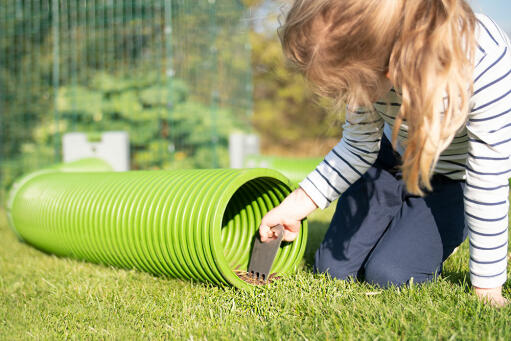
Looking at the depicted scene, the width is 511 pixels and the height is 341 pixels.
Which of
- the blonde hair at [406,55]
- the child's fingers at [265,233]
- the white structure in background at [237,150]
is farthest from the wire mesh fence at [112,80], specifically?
the blonde hair at [406,55]

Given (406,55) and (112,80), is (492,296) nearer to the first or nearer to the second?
(406,55)

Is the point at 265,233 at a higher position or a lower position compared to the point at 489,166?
lower

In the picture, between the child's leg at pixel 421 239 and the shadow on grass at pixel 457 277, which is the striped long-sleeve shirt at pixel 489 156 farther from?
the child's leg at pixel 421 239

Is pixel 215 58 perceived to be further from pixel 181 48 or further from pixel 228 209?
pixel 228 209

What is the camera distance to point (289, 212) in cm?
213

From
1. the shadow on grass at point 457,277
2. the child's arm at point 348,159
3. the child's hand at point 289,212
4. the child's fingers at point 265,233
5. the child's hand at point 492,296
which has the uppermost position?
the child's arm at point 348,159

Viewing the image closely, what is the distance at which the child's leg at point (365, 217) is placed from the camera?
2350 millimetres

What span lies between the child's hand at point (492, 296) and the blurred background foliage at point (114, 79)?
15.9 ft

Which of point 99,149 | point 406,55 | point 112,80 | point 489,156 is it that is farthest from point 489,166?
point 112,80

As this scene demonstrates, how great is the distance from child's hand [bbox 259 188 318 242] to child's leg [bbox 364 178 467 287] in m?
0.38

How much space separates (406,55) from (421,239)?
102 centimetres

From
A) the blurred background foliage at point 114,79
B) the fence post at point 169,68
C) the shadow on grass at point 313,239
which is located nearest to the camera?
the shadow on grass at point 313,239

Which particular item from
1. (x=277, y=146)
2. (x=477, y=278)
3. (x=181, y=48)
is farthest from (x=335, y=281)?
(x=277, y=146)

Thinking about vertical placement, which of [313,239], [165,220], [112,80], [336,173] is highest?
[112,80]
